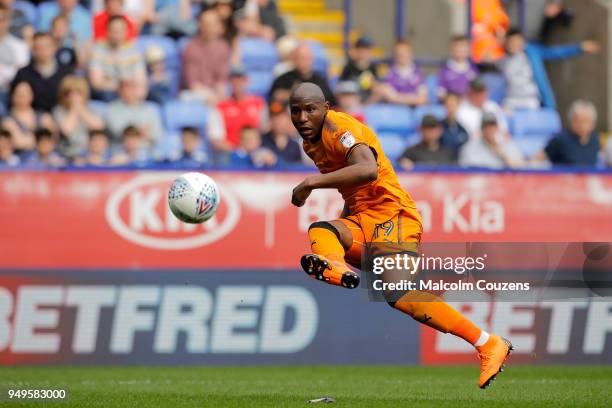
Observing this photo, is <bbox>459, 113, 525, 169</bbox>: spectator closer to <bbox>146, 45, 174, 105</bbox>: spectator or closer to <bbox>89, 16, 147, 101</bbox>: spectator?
<bbox>146, 45, 174, 105</bbox>: spectator

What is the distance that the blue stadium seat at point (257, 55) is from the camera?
667 inches

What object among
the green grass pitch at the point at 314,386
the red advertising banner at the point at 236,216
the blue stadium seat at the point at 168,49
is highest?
the blue stadium seat at the point at 168,49

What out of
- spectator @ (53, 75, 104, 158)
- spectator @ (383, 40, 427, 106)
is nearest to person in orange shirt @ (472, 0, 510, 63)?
spectator @ (383, 40, 427, 106)

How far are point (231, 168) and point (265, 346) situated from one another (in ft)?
6.47

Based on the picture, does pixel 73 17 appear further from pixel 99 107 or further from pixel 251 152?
pixel 251 152

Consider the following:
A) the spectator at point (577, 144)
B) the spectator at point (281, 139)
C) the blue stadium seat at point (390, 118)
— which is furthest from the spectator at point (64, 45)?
the spectator at point (577, 144)

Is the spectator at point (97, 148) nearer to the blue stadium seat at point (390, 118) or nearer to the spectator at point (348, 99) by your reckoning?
the spectator at point (348, 99)

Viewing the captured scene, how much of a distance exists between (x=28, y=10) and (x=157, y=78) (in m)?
2.24

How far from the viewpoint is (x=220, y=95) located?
16094 millimetres

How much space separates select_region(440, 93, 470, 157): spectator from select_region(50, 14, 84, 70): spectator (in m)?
4.87

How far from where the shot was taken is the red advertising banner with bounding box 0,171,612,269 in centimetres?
1285

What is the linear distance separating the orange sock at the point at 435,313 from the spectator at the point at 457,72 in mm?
8462

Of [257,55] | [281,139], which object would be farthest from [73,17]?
[281,139]

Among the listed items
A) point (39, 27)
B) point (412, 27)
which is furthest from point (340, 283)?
point (412, 27)
